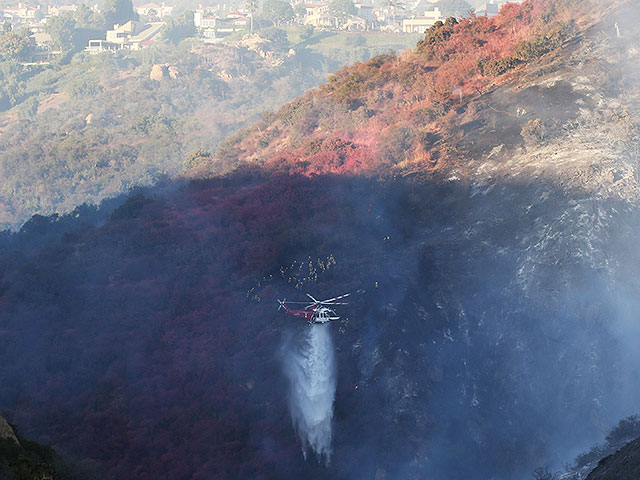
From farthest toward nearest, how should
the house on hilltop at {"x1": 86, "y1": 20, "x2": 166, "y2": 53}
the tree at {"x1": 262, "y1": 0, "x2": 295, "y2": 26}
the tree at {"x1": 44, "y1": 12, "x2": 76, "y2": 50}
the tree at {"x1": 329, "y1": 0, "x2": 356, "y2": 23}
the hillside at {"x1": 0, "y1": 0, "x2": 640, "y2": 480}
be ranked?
the tree at {"x1": 329, "y1": 0, "x2": 356, "y2": 23} → the tree at {"x1": 262, "y1": 0, "x2": 295, "y2": 26} → the house on hilltop at {"x1": 86, "y1": 20, "x2": 166, "y2": 53} → the tree at {"x1": 44, "y1": 12, "x2": 76, "y2": 50} → the hillside at {"x1": 0, "y1": 0, "x2": 640, "y2": 480}

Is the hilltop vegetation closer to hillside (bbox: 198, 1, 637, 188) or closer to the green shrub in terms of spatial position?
hillside (bbox: 198, 1, 637, 188)

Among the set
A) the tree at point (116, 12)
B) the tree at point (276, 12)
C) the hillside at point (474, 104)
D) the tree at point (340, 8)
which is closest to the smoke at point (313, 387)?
the hillside at point (474, 104)

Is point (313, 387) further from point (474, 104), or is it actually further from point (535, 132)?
point (474, 104)

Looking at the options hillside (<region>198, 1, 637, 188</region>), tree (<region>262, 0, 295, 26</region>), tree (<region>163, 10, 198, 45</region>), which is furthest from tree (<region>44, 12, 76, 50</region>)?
hillside (<region>198, 1, 637, 188</region>)

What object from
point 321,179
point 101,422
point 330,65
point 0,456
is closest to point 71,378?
point 101,422

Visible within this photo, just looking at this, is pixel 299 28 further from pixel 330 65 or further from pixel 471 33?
pixel 471 33

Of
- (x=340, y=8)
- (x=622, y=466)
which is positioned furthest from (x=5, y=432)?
(x=340, y=8)
